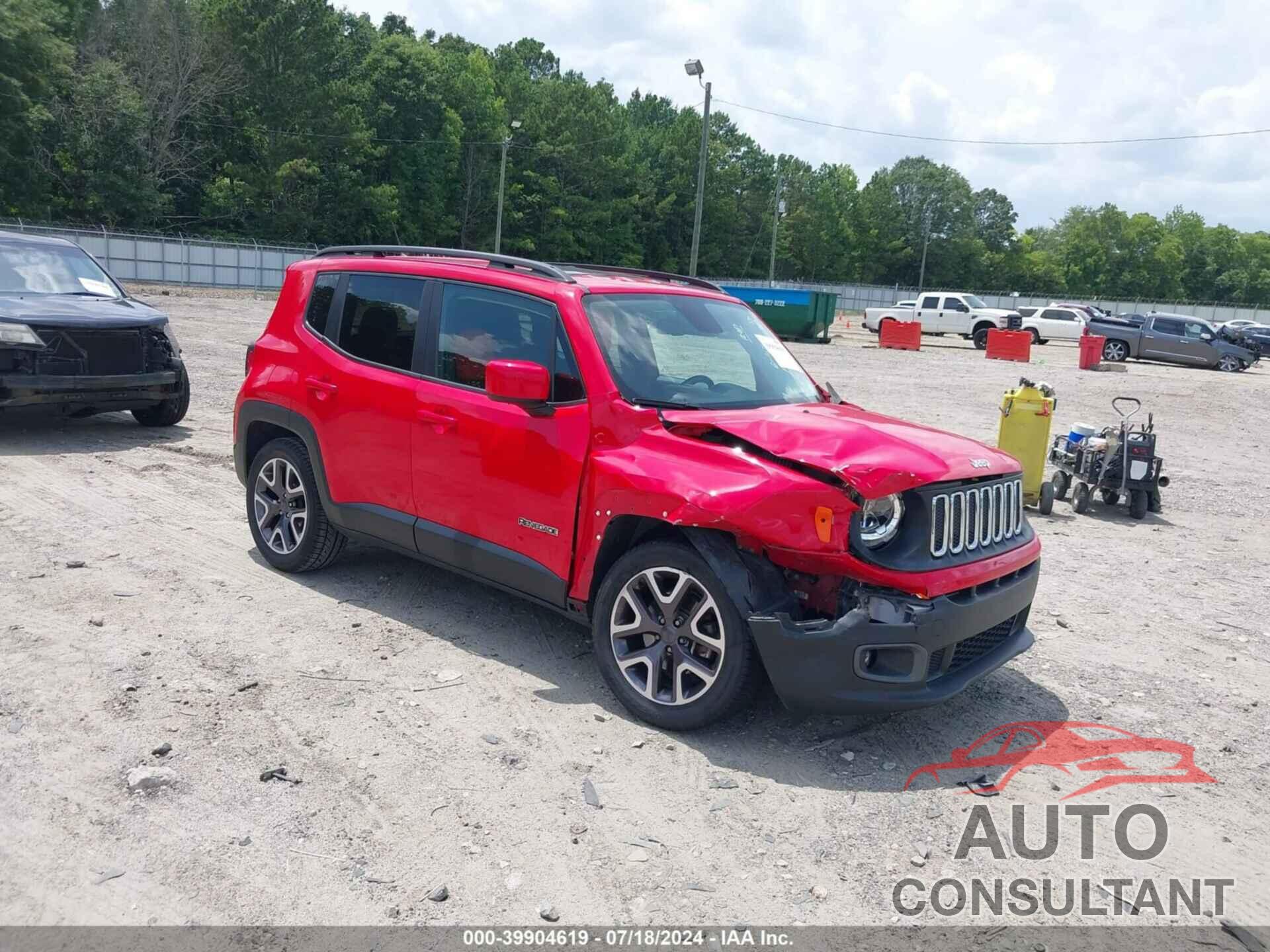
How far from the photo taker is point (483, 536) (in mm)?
5027

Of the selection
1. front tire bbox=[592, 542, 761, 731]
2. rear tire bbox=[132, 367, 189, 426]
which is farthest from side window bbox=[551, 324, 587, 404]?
rear tire bbox=[132, 367, 189, 426]

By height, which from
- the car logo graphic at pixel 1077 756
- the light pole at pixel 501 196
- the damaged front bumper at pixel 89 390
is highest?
the light pole at pixel 501 196

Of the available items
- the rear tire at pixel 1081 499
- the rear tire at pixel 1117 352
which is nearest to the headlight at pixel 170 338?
the rear tire at pixel 1081 499

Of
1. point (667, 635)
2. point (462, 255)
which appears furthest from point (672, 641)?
point (462, 255)

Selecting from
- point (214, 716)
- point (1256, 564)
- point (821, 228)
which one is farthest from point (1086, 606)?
point (821, 228)

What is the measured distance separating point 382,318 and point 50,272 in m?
6.61

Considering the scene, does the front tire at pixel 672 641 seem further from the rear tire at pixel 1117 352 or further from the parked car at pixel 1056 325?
the parked car at pixel 1056 325

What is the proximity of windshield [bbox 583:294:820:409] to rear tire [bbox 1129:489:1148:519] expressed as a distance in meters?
5.41

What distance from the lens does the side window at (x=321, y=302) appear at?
6008 millimetres

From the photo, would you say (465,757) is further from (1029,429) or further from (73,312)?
(73,312)

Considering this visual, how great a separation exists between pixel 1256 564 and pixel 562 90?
274 feet

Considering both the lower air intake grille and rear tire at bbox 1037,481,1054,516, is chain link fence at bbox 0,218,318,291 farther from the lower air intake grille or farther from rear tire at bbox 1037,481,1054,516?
the lower air intake grille

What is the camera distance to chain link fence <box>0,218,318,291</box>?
40250mm

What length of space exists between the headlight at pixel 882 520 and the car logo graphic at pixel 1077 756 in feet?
3.16
